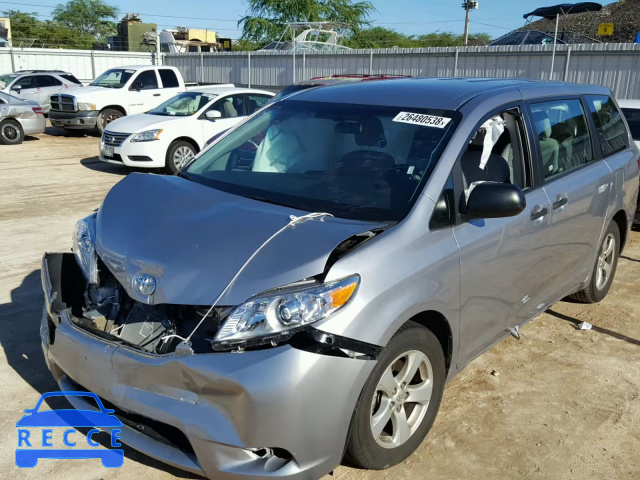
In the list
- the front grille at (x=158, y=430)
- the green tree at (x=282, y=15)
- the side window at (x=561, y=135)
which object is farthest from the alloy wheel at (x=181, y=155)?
the green tree at (x=282, y=15)

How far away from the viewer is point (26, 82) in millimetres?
21250

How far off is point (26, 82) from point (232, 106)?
11889mm

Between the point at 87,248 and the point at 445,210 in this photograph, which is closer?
the point at 445,210

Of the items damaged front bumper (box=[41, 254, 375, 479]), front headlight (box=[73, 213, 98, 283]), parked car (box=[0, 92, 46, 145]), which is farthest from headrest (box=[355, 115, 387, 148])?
parked car (box=[0, 92, 46, 145])

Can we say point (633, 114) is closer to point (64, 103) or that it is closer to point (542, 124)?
point (542, 124)

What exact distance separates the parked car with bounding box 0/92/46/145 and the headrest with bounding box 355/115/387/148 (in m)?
14.8

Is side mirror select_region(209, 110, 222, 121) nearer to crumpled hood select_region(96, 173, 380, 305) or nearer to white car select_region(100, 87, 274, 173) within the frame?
white car select_region(100, 87, 274, 173)

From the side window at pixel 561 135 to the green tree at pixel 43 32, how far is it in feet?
217

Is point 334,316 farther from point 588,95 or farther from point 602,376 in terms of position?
point 588,95

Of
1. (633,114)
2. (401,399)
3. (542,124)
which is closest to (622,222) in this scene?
(542,124)

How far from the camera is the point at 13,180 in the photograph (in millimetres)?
11375

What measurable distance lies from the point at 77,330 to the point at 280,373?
1.11 meters

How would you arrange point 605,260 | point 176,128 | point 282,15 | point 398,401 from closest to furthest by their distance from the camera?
1. point 398,401
2. point 605,260
3. point 176,128
4. point 282,15

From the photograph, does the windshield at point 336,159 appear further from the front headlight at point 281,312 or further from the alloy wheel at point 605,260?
the alloy wheel at point 605,260
